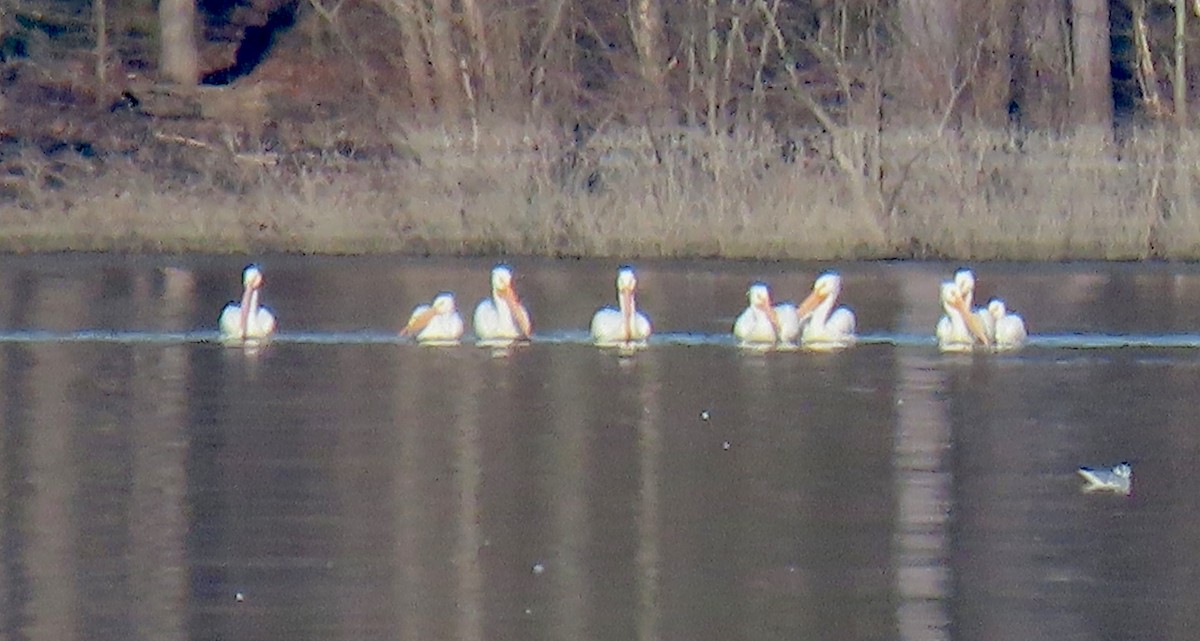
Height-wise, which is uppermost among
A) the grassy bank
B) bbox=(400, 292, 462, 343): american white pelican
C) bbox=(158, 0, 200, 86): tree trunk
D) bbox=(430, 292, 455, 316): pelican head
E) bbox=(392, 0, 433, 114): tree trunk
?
bbox=(158, 0, 200, 86): tree trunk

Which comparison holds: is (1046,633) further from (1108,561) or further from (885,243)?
(885,243)

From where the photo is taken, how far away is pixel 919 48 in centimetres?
2897

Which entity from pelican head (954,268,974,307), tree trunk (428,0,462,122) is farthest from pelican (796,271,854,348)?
tree trunk (428,0,462,122)

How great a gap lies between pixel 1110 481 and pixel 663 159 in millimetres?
16403

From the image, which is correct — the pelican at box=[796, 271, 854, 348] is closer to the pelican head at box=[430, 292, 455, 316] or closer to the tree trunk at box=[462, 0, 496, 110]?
the pelican head at box=[430, 292, 455, 316]

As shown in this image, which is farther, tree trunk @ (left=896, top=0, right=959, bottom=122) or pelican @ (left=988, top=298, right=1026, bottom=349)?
tree trunk @ (left=896, top=0, right=959, bottom=122)

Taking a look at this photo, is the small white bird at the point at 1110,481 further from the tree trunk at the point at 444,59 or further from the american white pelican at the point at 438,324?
the tree trunk at the point at 444,59

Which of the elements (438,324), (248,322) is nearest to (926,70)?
(438,324)

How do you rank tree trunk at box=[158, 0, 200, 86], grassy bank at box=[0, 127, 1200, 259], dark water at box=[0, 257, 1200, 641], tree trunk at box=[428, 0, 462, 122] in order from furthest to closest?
1. tree trunk at box=[158, 0, 200, 86]
2. tree trunk at box=[428, 0, 462, 122]
3. grassy bank at box=[0, 127, 1200, 259]
4. dark water at box=[0, 257, 1200, 641]

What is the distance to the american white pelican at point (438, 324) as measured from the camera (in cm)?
1786

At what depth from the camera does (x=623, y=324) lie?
17.9m

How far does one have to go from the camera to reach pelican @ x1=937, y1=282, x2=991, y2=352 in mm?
17562

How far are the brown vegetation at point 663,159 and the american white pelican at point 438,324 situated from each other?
322 inches

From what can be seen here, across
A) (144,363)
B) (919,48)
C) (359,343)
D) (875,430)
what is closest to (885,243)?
(919,48)
